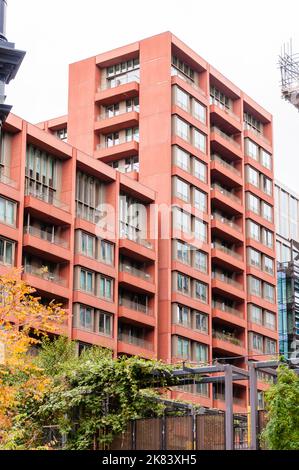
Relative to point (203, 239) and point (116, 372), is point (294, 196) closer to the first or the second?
point (203, 239)

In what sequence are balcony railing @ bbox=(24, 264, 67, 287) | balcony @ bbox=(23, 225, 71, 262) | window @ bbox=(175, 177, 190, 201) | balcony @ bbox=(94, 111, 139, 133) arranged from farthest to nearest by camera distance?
balcony @ bbox=(94, 111, 139, 133)
window @ bbox=(175, 177, 190, 201)
balcony railing @ bbox=(24, 264, 67, 287)
balcony @ bbox=(23, 225, 71, 262)

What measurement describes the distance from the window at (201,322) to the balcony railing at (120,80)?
78.8 feet

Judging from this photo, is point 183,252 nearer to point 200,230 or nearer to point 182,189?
point 200,230

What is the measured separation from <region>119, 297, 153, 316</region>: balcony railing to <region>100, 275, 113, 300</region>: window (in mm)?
2010

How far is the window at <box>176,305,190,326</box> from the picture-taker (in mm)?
84125

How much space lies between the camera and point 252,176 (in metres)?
102

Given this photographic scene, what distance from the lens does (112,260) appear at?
77.9 metres

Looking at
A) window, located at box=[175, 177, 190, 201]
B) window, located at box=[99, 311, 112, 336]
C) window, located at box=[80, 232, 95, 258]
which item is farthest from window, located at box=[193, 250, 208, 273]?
window, located at box=[80, 232, 95, 258]

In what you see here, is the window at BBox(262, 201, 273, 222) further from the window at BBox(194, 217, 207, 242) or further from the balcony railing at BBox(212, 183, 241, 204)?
the window at BBox(194, 217, 207, 242)

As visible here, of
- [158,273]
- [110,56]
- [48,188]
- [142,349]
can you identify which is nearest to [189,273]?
[158,273]

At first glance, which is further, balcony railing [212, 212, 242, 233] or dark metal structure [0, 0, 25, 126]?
balcony railing [212, 212, 242, 233]

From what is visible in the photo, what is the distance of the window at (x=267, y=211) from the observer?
10319 cm

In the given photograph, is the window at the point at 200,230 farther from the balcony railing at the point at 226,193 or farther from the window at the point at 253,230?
the window at the point at 253,230

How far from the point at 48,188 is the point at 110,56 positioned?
23865 mm
